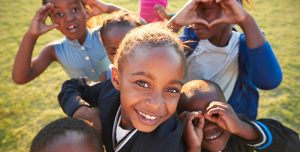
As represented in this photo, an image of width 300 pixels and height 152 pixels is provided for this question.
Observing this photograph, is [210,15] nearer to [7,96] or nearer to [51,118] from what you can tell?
[51,118]

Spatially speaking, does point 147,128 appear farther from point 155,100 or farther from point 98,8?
point 98,8

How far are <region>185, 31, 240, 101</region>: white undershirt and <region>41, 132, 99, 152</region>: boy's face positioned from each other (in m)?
0.93

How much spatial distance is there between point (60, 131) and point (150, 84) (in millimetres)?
424

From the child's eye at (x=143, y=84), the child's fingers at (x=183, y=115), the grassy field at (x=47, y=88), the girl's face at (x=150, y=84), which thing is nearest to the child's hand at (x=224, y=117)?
the child's fingers at (x=183, y=115)

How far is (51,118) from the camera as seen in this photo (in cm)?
359

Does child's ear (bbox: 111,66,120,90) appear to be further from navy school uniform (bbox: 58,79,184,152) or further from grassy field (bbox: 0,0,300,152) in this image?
grassy field (bbox: 0,0,300,152)

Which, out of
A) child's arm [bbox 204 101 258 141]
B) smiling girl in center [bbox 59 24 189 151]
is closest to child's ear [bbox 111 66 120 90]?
smiling girl in center [bbox 59 24 189 151]

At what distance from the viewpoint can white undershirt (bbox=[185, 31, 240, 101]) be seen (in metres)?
1.96

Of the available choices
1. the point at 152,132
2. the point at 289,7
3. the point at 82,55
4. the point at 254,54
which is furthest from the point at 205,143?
the point at 289,7

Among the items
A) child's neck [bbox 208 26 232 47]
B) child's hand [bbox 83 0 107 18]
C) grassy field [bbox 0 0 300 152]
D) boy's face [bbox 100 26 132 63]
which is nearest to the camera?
child's neck [bbox 208 26 232 47]

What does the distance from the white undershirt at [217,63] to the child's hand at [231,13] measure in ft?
0.61

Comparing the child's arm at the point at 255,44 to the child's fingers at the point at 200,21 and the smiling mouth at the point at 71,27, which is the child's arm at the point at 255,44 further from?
the smiling mouth at the point at 71,27

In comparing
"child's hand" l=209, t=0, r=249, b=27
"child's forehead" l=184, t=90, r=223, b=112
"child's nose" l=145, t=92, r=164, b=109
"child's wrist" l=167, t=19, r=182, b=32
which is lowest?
"child's forehead" l=184, t=90, r=223, b=112

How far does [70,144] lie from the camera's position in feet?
4.36
